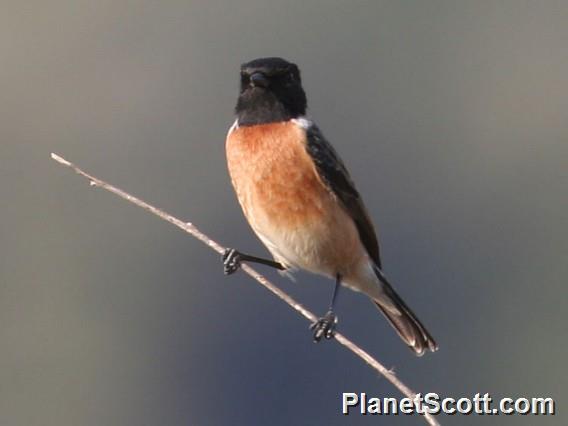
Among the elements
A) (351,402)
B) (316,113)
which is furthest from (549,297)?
(351,402)

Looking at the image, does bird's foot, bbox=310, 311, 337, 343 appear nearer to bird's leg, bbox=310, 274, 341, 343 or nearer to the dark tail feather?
bird's leg, bbox=310, 274, 341, 343

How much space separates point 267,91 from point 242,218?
142ft

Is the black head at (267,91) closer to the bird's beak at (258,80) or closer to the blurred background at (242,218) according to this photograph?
the bird's beak at (258,80)

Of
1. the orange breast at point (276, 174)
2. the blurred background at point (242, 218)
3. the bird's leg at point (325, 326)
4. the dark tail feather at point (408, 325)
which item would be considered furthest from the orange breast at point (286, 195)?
the blurred background at point (242, 218)

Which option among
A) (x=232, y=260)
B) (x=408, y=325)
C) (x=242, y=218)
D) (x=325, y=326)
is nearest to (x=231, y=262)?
(x=232, y=260)

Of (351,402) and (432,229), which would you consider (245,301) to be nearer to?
(432,229)

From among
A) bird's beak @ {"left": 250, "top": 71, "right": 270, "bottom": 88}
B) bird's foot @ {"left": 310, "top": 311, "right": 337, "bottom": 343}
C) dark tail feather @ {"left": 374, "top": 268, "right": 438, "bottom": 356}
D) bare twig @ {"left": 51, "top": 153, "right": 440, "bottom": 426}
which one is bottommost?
bare twig @ {"left": 51, "top": 153, "right": 440, "bottom": 426}

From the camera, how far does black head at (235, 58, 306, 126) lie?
10359 mm

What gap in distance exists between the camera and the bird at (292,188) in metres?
10.2

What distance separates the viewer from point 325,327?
34.1ft

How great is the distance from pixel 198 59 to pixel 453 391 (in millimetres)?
47073

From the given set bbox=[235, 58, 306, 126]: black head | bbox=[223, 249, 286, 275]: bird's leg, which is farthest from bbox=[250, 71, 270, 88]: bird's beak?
bbox=[223, 249, 286, 275]: bird's leg

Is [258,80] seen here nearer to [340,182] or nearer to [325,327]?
[340,182]

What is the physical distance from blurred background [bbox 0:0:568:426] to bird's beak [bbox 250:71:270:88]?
63.3 feet
